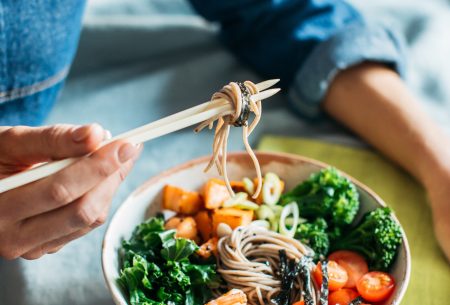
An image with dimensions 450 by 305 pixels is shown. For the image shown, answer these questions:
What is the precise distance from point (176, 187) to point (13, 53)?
46cm

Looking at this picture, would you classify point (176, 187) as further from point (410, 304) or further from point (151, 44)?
point (151, 44)

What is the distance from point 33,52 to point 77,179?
0.61 m

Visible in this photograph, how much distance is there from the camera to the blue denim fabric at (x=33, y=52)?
122cm

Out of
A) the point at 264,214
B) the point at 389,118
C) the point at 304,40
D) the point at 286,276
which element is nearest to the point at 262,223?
the point at 264,214

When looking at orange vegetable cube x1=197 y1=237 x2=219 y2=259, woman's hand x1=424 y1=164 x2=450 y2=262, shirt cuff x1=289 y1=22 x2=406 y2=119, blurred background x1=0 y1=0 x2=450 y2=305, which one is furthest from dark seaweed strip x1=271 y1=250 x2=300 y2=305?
shirt cuff x1=289 y1=22 x2=406 y2=119

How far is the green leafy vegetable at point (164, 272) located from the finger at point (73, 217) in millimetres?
130

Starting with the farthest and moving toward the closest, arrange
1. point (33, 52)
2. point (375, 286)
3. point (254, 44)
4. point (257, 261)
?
1. point (254, 44)
2. point (33, 52)
3. point (257, 261)
4. point (375, 286)

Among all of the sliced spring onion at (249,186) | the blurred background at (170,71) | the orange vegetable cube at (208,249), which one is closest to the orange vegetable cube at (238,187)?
the sliced spring onion at (249,186)

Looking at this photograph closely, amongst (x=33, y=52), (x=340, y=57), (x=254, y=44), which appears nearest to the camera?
(x=33, y=52)

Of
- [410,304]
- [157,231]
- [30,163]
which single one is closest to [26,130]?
[30,163]

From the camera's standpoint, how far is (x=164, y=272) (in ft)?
3.15

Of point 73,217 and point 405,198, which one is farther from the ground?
point 73,217

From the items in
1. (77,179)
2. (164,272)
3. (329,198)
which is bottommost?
(164,272)

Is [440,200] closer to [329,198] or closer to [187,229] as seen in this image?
[329,198]
